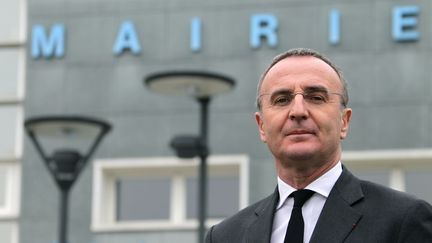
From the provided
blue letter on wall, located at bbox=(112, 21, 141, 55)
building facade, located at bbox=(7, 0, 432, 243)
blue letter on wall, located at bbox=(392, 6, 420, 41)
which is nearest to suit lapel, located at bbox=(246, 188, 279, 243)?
building facade, located at bbox=(7, 0, 432, 243)

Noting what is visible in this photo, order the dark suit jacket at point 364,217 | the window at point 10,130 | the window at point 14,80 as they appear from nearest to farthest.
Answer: the dark suit jacket at point 364,217 → the window at point 10,130 → the window at point 14,80

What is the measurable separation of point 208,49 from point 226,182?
1.82 metres

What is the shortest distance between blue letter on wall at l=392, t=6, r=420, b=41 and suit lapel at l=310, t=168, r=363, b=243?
39.5 feet

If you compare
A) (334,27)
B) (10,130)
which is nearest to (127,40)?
Answer: (10,130)

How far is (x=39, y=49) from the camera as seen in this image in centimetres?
1647

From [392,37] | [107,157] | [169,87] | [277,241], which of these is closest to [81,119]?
[169,87]

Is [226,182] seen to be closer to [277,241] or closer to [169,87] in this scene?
[169,87]

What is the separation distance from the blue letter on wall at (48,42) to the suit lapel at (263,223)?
→ 1315 cm

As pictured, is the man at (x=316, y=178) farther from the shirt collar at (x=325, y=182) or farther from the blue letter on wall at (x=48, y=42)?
the blue letter on wall at (x=48, y=42)

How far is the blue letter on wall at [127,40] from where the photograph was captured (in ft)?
52.9

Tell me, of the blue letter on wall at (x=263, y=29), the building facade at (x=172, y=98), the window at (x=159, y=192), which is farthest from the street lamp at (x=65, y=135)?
the blue letter on wall at (x=263, y=29)

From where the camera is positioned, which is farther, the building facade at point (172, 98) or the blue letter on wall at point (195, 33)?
the blue letter on wall at point (195, 33)

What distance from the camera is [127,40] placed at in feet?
53.2

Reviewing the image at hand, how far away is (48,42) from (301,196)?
13566mm
